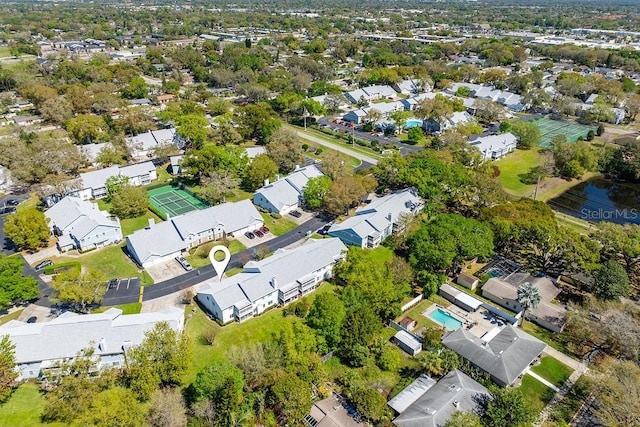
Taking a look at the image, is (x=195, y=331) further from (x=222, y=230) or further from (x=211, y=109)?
(x=211, y=109)

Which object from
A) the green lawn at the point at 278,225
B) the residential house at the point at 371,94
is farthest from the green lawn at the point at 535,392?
the residential house at the point at 371,94

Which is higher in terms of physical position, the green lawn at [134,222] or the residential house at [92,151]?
the residential house at [92,151]

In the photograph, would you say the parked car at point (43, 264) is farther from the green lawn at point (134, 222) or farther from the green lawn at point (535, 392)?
the green lawn at point (535, 392)

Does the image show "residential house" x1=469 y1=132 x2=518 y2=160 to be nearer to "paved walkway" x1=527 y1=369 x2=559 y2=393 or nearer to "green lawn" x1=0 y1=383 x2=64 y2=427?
"paved walkway" x1=527 y1=369 x2=559 y2=393

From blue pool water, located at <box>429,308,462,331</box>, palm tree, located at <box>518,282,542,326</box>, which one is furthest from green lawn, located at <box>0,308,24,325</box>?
palm tree, located at <box>518,282,542,326</box>

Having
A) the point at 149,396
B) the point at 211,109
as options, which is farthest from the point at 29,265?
the point at 211,109

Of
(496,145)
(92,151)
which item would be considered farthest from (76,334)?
(496,145)
